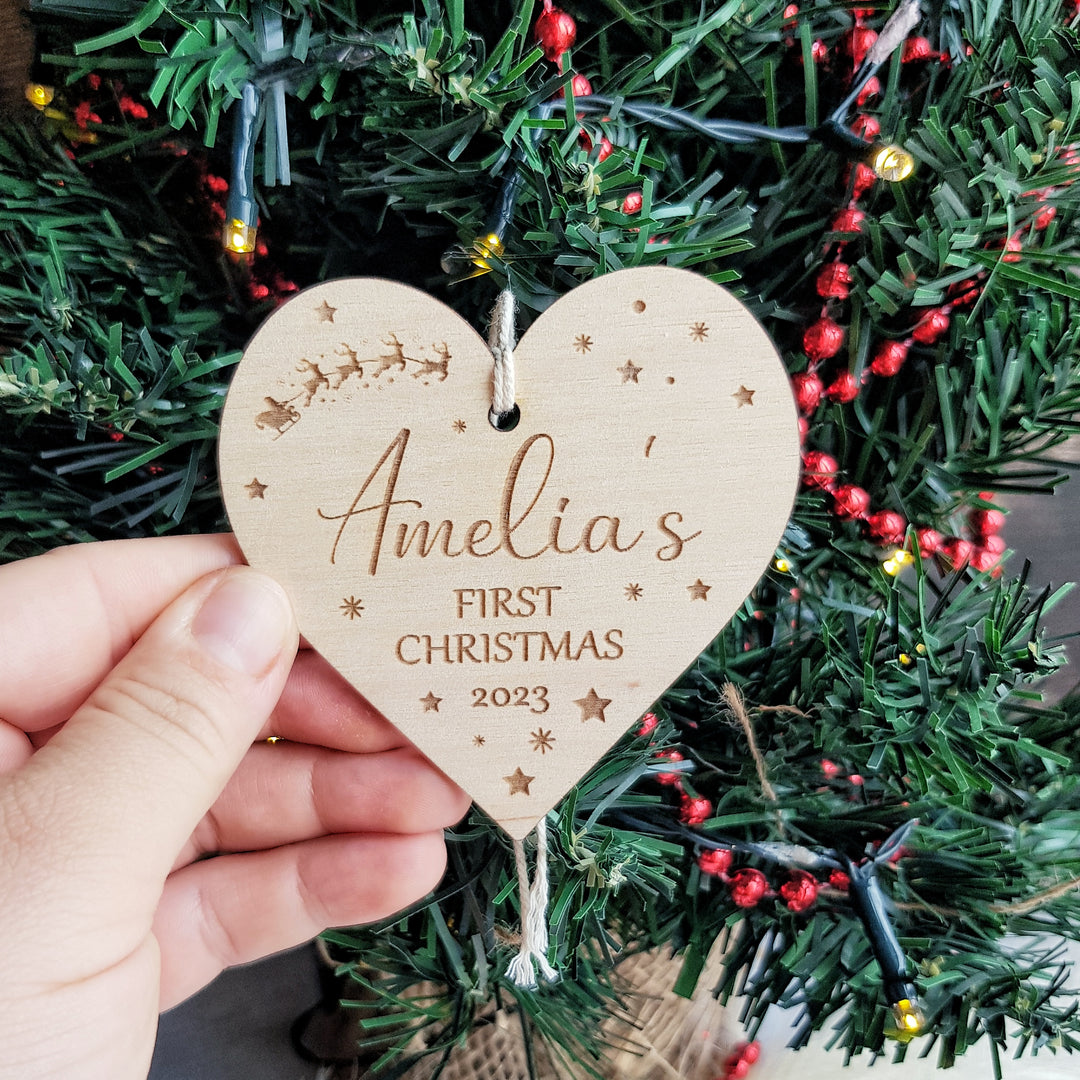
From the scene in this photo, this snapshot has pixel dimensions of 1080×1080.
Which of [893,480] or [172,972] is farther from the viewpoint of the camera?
[172,972]

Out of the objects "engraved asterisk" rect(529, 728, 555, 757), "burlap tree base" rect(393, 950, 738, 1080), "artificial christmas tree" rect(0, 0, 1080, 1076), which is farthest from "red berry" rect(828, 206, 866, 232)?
"burlap tree base" rect(393, 950, 738, 1080)

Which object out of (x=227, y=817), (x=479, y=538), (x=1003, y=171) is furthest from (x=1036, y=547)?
(x=227, y=817)

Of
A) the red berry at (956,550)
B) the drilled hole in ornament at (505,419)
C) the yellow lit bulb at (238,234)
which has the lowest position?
the red berry at (956,550)

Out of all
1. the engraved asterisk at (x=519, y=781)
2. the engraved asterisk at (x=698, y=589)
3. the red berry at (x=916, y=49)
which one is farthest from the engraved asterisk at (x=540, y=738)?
the red berry at (x=916, y=49)

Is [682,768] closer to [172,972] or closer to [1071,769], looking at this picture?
[1071,769]

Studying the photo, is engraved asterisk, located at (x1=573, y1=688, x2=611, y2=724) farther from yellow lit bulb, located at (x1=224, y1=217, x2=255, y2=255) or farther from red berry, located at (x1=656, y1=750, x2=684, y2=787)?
yellow lit bulb, located at (x1=224, y1=217, x2=255, y2=255)

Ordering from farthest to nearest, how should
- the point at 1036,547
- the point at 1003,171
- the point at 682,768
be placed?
1. the point at 1036,547
2. the point at 682,768
3. the point at 1003,171

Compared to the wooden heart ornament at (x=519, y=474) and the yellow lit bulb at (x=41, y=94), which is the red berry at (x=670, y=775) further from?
the yellow lit bulb at (x=41, y=94)
